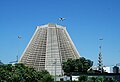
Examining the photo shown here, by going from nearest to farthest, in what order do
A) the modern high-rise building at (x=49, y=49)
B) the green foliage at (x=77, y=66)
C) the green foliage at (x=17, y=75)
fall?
the green foliage at (x=17, y=75), the green foliage at (x=77, y=66), the modern high-rise building at (x=49, y=49)

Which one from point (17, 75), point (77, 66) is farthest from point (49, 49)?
point (17, 75)

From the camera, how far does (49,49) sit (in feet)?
522

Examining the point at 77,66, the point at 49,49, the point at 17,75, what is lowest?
the point at 17,75

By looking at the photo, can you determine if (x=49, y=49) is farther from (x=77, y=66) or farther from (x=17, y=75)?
(x=17, y=75)

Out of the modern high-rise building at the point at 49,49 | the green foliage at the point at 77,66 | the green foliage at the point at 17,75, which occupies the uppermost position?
the modern high-rise building at the point at 49,49

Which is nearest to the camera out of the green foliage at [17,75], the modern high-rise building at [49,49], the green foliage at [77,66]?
the green foliage at [17,75]

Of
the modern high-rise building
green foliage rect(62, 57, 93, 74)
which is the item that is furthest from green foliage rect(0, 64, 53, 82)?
the modern high-rise building

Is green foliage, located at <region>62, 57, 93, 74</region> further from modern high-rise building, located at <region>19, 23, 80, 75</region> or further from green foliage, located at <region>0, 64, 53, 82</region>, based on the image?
green foliage, located at <region>0, 64, 53, 82</region>

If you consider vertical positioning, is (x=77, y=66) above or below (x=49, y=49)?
below

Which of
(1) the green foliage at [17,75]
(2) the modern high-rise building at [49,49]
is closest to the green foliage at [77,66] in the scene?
(2) the modern high-rise building at [49,49]

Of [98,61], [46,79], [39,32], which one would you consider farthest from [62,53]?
[46,79]

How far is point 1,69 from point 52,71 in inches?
3769

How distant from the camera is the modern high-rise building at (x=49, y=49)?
15425 cm

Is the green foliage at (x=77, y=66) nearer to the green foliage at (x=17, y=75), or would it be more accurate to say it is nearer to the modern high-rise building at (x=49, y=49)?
the modern high-rise building at (x=49, y=49)
